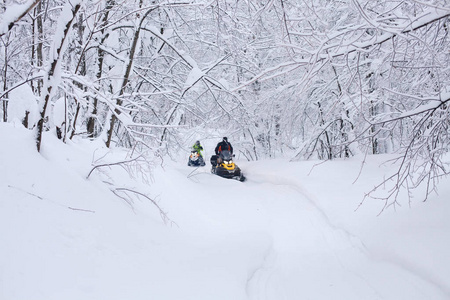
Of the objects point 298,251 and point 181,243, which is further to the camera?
point 298,251

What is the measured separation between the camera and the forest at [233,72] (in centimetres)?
305

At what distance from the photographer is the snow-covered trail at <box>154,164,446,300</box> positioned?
141 inches

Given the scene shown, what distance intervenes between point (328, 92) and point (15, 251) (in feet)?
34.7

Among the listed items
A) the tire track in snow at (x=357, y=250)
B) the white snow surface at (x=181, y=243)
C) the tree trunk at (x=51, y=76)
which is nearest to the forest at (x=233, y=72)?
the tree trunk at (x=51, y=76)

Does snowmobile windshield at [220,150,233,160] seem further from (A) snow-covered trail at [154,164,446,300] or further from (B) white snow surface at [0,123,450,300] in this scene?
(B) white snow surface at [0,123,450,300]

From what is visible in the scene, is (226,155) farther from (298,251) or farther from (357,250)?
(357,250)

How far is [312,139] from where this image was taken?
11641 millimetres

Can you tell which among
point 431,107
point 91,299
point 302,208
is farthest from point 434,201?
point 91,299

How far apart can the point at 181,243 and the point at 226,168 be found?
766 centimetres

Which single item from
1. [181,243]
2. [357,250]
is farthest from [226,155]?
[181,243]

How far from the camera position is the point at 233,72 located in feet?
48.6

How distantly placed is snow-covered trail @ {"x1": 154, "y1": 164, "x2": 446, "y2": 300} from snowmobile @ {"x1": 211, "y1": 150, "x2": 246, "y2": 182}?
2716 millimetres

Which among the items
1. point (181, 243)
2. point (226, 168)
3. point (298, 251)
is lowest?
point (298, 251)

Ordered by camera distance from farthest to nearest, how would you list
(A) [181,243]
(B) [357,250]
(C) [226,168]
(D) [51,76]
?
(C) [226,168], (B) [357,250], (A) [181,243], (D) [51,76]
